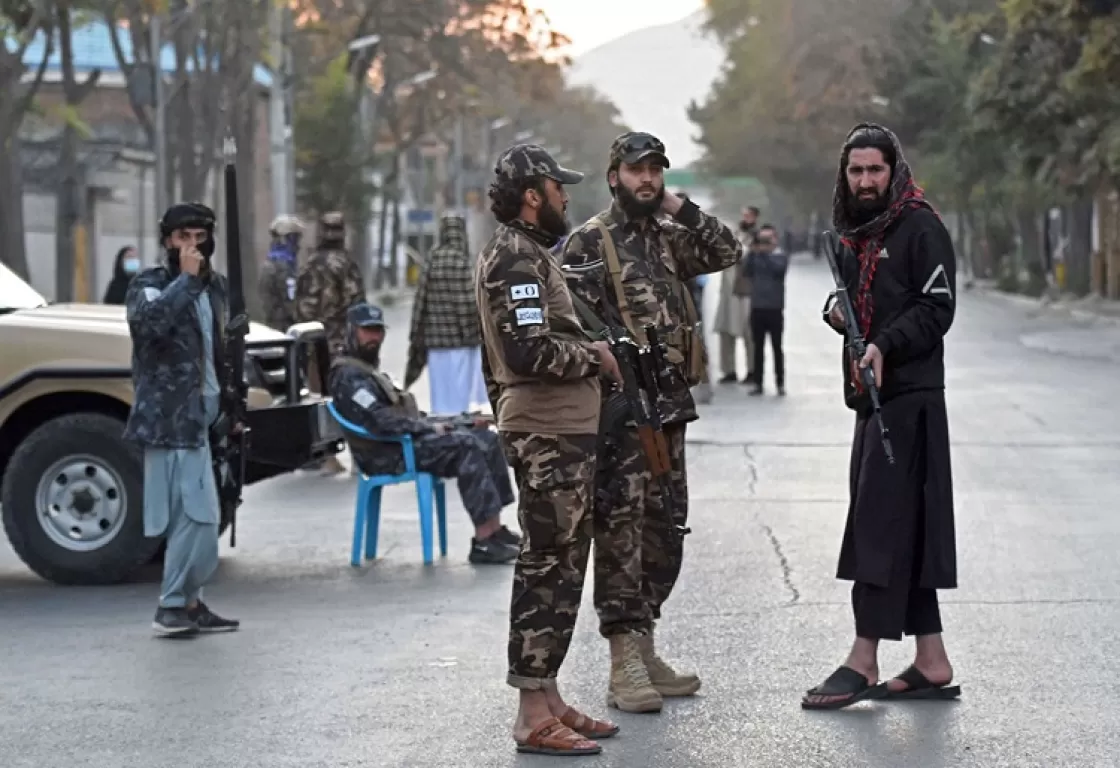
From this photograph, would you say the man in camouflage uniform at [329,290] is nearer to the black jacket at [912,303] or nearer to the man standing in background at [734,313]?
the man standing in background at [734,313]

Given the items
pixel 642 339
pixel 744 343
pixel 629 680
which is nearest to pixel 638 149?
pixel 642 339

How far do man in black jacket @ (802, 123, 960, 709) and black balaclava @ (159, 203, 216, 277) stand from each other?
2.76m

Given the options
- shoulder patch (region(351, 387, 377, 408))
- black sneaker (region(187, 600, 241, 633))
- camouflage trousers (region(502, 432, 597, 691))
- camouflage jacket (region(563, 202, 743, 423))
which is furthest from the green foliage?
camouflage trousers (region(502, 432, 597, 691))

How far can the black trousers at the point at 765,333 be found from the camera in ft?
74.2

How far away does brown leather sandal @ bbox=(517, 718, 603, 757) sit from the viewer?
700 centimetres

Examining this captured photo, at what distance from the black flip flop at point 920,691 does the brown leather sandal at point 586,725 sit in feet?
3.54

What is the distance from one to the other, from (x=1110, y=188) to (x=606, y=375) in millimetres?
36709

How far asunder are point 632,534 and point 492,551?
405 centimetres

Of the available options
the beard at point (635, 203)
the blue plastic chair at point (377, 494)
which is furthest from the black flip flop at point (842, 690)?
the blue plastic chair at point (377, 494)

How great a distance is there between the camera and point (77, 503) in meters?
11.2

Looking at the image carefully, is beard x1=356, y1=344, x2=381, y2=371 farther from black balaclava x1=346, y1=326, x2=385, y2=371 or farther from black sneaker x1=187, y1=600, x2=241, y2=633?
black sneaker x1=187, y1=600, x2=241, y2=633

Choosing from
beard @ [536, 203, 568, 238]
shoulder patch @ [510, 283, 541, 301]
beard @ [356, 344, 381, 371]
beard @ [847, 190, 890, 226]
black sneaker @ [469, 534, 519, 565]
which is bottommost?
black sneaker @ [469, 534, 519, 565]

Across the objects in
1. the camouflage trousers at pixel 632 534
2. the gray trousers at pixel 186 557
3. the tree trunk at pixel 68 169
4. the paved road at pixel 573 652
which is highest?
the tree trunk at pixel 68 169

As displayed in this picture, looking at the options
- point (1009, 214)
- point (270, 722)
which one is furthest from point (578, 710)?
point (1009, 214)
